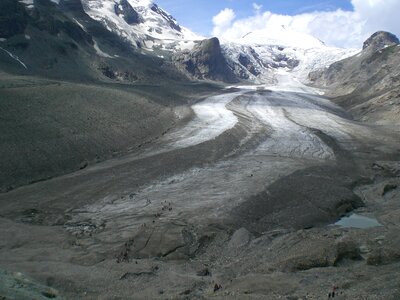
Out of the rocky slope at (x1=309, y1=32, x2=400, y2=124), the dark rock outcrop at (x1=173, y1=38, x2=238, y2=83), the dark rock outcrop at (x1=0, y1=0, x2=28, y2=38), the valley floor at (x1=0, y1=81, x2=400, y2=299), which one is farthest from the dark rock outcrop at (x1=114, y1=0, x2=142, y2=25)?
the valley floor at (x1=0, y1=81, x2=400, y2=299)

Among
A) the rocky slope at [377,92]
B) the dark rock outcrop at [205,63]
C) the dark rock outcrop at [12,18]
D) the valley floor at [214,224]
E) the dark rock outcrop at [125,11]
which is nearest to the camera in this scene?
the valley floor at [214,224]

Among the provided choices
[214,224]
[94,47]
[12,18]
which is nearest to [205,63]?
[94,47]

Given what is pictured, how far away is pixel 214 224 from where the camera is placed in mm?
23016

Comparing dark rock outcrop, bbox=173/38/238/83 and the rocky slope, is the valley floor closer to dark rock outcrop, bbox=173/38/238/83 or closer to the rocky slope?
the rocky slope

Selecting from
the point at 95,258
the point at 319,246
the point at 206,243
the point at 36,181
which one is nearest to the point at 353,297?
the point at 319,246

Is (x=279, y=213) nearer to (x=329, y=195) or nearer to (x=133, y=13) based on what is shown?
(x=329, y=195)

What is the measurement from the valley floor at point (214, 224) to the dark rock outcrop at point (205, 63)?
11006 cm

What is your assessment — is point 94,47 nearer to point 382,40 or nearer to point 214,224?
point 214,224

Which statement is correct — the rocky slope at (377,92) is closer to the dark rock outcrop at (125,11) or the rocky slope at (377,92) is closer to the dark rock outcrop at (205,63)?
the dark rock outcrop at (205,63)

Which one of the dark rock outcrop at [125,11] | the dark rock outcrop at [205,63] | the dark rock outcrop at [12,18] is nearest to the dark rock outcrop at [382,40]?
the dark rock outcrop at [205,63]

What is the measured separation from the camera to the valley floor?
16.3m

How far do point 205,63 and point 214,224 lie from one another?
5449 inches

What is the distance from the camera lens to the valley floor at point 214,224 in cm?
1633

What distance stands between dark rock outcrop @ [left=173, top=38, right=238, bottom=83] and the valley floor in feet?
361
